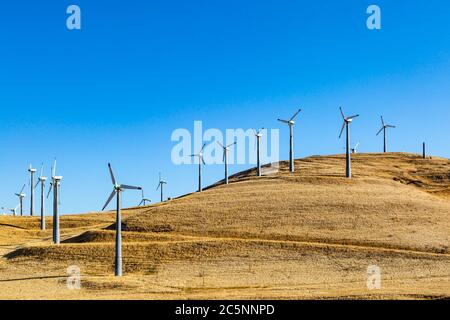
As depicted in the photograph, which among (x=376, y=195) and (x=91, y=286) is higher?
(x=376, y=195)

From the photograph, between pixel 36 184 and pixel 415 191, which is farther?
pixel 36 184

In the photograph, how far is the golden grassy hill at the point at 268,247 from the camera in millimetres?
68438

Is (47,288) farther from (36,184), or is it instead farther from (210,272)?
(36,184)

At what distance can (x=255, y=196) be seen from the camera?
12156cm

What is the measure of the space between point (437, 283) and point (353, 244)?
77.8ft

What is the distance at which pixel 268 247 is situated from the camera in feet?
290

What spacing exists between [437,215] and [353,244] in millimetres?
23495

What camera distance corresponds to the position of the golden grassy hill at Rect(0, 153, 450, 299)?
6844cm

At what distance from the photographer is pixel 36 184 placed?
509ft
